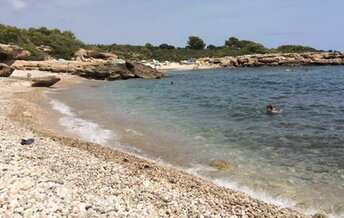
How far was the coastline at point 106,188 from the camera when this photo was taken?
23.9ft

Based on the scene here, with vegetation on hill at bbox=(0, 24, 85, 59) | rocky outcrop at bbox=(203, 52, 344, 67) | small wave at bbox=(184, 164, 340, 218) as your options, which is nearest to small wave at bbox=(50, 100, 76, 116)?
small wave at bbox=(184, 164, 340, 218)

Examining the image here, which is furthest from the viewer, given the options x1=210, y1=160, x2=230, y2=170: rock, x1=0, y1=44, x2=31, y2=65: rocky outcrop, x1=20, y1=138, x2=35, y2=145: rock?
x1=0, y1=44, x2=31, y2=65: rocky outcrop

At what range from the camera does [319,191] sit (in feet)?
32.0

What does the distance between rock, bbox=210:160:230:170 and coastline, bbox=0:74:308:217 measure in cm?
176

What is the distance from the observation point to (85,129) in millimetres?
17094

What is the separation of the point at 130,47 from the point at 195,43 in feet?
88.9

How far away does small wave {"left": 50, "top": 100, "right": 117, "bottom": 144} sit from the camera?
15436mm

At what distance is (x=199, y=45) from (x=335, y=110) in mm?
124725

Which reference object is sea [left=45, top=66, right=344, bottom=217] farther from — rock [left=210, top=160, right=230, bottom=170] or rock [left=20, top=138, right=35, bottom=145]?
rock [left=20, top=138, right=35, bottom=145]

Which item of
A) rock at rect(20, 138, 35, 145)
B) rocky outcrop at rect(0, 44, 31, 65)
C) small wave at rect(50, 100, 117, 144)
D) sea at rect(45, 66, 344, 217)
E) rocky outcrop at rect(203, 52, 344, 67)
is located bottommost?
rocky outcrop at rect(203, 52, 344, 67)

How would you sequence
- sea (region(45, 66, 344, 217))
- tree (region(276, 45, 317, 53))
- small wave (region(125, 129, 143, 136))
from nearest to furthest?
sea (region(45, 66, 344, 217)) < small wave (region(125, 129, 143, 136)) < tree (region(276, 45, 317, 53))

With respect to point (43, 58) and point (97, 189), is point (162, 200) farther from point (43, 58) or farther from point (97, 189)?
point (43, 58)

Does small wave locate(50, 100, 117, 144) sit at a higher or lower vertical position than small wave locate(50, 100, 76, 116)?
higher

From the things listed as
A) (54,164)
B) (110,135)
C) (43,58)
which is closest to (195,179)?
(54,164)
